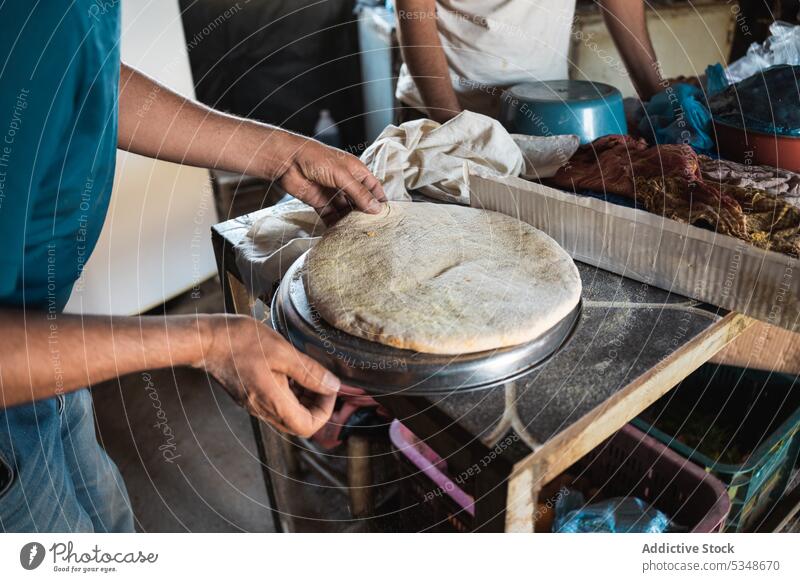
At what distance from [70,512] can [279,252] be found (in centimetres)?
49

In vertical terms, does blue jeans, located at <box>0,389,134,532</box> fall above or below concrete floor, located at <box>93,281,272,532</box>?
above

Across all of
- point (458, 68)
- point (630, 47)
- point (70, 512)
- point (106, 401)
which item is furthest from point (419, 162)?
point (106, 401)

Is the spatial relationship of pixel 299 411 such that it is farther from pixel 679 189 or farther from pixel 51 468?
pixel 679 189

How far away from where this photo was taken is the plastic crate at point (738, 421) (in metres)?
1.04

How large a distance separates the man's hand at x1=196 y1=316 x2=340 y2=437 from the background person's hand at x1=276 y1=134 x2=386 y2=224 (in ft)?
1.14

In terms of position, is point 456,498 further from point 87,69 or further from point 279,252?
point 87,69

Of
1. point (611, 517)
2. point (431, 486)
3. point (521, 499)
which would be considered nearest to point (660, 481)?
point (611, 517)

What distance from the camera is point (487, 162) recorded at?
3.34ft

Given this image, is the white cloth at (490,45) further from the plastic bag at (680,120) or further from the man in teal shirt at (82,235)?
the man in teal shirt at (82,235)

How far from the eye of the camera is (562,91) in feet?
3.93

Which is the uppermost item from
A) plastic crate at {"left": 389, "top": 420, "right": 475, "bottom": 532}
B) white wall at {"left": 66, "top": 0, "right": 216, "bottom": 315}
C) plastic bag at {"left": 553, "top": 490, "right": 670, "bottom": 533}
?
white wall at {"left": 66, "top": 0, "right": 216, "bottom": 315}

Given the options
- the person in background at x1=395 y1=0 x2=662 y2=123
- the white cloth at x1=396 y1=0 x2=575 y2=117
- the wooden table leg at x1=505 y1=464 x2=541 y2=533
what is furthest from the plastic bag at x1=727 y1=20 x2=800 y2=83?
the wooden table leg at x1=505 y1=464 x2=541 y2=533

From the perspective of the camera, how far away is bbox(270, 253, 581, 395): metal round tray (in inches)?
24.6

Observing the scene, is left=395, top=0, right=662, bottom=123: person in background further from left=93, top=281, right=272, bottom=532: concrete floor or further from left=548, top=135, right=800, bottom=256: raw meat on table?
left=93, top=281, right=272, bottom=532: concrete floor
